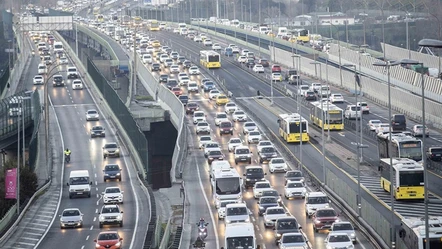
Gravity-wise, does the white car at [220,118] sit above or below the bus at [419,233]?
below

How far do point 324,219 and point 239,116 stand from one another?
153ft

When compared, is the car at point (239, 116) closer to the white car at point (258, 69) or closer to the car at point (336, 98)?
the car at point (336, 98)

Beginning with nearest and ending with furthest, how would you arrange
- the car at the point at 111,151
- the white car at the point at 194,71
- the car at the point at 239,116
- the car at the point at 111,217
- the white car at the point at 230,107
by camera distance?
the car at the point at 111,217 → the car at the point at 111,151 → the car at the point at 239,116 → the white car at the point at 230,107 → the white car at the point at 194,71

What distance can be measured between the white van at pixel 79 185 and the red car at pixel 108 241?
59.1ft

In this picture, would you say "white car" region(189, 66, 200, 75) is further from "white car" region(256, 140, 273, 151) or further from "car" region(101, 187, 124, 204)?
"car" region(101, 187, 124, 204)

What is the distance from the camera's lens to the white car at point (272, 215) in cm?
5431

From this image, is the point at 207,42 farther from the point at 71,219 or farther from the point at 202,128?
the point at 71,219

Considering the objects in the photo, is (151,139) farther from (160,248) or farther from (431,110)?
(160,248)

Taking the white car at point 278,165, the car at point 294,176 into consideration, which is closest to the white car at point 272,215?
the car at point 294,176

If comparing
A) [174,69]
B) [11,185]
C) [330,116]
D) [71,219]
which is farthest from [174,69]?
[71,219]

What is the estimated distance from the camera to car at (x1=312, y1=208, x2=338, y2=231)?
5278 cm

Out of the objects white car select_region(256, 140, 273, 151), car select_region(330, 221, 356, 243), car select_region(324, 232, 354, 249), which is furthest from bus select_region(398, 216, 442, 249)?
white car select_region(256, 140, 273, 151)

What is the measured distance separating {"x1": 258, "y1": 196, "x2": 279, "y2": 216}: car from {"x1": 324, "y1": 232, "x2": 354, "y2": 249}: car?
35.9ft

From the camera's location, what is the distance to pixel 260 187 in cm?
6400
